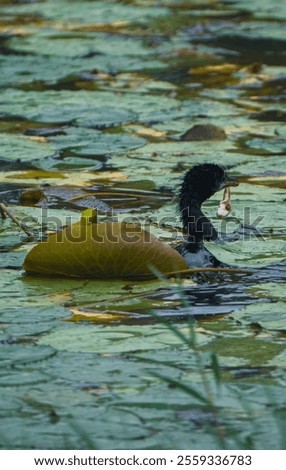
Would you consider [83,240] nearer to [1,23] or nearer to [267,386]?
[267,386]

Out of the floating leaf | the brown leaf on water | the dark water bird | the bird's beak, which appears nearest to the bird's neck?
the dark water bird

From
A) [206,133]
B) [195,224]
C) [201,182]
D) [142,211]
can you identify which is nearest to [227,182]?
[201,182]

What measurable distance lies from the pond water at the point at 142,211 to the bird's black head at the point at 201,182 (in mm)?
217

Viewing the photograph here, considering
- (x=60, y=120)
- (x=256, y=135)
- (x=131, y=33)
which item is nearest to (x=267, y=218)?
(x=256, y=135)

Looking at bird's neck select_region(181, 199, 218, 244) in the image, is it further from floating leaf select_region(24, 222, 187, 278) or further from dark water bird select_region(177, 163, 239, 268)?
floating leaf select_region(24, 222, 187, 278)

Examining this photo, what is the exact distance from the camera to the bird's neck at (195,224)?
16.6 feet

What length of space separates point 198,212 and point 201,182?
0.13 metres

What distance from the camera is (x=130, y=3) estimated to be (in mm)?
12023

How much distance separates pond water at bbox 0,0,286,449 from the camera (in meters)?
3.48

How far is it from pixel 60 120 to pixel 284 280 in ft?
10.2

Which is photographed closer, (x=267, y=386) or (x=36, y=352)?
(x=267, y=386)

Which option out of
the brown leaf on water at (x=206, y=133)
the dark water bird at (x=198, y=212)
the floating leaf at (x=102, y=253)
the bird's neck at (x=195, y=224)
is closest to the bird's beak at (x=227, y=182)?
the dark water bird at (x=198, y=212)

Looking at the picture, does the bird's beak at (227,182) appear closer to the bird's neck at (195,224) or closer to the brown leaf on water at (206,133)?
the bird's neck at (195,224)

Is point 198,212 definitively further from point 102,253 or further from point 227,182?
point 102,253
